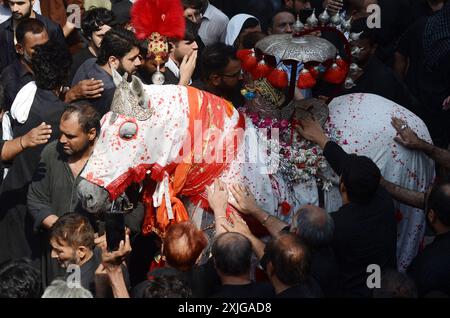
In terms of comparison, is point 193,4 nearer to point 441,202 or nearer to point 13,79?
point 13,79

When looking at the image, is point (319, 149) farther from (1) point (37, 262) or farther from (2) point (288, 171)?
(1) point (37, 262)

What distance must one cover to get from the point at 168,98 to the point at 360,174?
4.23 ft

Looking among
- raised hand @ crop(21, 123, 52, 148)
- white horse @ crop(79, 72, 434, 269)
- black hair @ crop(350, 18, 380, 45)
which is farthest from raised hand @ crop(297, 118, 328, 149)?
raised hand @ crop(21, 123, 52, 148)

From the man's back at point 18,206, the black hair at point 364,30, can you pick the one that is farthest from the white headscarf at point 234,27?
the man's back at point 18,206

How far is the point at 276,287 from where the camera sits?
5.59 m

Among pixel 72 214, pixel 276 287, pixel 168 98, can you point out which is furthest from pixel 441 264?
pixel 72 214

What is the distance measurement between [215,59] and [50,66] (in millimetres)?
1340

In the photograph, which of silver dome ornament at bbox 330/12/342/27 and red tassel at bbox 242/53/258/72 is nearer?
red tassel at bbox 242/53/258/72

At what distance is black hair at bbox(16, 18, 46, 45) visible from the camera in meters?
8.33

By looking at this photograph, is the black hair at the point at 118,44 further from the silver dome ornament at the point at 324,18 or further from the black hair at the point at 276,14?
the black hair at the point at 276,14

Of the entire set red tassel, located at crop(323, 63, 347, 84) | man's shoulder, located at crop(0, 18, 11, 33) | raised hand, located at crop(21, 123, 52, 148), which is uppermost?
red tassel, located at crop(323, 63, 347, 84)

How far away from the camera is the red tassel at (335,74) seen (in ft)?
20.9

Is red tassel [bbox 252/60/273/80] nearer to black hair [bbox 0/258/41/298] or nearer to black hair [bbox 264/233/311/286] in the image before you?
black hair [bbox 264/233/311/286]

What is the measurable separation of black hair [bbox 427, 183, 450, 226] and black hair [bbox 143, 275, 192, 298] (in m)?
1.78
